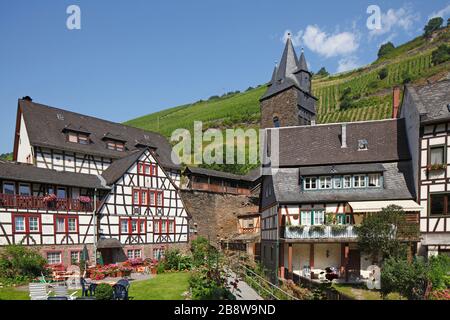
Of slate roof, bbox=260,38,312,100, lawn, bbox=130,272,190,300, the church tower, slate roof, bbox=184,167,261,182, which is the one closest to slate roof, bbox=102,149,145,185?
slate roof, bbox=184,167,261,182

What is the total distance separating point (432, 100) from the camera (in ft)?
66.8

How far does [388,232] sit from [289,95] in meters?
22.8

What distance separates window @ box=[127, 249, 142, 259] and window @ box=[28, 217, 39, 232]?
22.5 ft

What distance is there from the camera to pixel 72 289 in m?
15.1

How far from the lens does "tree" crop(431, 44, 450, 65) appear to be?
2739 inches

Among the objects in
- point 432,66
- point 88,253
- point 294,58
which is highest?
point 432,66

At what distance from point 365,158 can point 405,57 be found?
254ft

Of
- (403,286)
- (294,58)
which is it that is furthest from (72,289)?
(294,58)

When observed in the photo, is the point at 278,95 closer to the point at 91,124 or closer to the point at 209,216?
the point at 209,216

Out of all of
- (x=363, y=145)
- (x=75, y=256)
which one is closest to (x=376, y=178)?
(x=363, y=145)

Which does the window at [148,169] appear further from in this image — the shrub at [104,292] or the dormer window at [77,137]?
the shrub at [104,292]

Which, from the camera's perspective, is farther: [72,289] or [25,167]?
[25,167]

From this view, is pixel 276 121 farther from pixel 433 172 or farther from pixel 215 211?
pixel 433 172

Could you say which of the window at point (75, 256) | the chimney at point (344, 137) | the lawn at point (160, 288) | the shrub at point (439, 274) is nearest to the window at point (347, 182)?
the chimney at point (344, 137)
